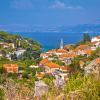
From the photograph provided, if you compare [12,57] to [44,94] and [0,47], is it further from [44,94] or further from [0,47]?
[44,94]

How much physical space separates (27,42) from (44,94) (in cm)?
6293

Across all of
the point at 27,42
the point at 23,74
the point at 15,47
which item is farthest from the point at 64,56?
the point at 27,42

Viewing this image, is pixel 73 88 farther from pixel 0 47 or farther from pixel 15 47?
pixel 15 47

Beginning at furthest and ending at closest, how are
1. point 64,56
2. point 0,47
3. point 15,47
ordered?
1. point 15,47
2. point 0,47
3. point 64,56

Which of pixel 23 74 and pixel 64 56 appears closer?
pixel 23 74

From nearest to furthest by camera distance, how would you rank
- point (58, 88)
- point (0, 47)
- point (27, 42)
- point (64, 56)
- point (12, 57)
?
point (58, 88) → point (64, 56) → point (12, 57) → point (0, 47) → point (27, 42)

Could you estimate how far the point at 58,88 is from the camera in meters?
4.50

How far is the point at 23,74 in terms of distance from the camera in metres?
27.4

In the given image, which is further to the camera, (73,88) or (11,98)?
(73,88)

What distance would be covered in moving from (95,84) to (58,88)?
370mm

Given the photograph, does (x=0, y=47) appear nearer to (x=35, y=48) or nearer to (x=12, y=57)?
(x=12, y=57)

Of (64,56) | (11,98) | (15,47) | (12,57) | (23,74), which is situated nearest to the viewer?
(11,98)

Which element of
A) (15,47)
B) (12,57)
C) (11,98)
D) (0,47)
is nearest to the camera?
(11,98)

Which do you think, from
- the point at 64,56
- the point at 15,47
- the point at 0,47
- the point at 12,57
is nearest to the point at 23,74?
the point at 64,56
